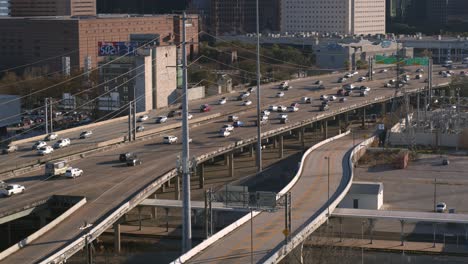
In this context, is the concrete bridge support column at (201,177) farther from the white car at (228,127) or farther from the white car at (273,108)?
the white car at (273,108)

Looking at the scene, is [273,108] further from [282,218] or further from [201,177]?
[282,218]

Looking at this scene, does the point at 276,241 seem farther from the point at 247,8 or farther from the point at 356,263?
the point at 247,8

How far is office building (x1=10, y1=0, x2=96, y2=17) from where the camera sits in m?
83.2

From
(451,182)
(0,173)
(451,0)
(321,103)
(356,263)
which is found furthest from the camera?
(451,0)

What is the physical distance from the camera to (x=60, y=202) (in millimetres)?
22000

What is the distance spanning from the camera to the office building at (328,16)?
102m

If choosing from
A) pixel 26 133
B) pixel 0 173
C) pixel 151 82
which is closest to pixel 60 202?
pixel 0 173

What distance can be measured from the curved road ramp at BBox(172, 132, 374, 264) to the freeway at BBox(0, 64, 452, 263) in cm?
291

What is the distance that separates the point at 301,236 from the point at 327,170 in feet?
27.7

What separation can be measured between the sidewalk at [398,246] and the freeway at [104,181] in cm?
471

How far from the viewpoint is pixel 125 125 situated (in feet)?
117

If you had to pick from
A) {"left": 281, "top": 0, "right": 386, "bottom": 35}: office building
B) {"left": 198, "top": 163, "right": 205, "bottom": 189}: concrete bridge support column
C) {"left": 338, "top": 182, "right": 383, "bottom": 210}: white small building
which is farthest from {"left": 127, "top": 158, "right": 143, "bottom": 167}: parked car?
{"left": 281, "top": 0, "right": 386, "bottom": 35}: office building

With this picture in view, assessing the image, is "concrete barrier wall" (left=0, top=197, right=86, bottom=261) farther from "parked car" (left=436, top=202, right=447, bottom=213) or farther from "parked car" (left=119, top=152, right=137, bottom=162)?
"parked car" (left=436, top=202, right=447, bottom=213)

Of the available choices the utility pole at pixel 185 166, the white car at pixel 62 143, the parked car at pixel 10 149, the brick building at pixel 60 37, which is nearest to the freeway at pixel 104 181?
the white car at pixel 62 143
